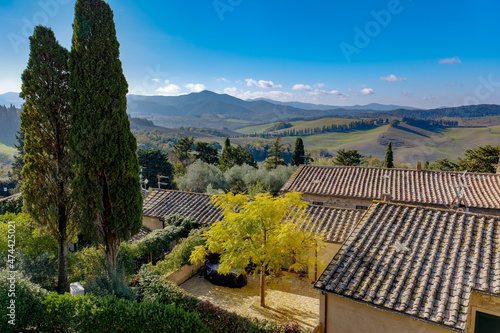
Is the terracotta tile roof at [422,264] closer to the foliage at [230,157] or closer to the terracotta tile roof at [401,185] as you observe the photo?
the terracotta tile roof at [401,185]

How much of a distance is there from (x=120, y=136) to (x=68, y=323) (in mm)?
5991

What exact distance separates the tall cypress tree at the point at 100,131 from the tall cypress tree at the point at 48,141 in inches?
31.7

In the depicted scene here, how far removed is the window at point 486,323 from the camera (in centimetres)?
646

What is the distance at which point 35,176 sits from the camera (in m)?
10.2

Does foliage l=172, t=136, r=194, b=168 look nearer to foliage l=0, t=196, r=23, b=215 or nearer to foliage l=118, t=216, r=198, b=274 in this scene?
foliage l=0, t=196, r=23, b=215

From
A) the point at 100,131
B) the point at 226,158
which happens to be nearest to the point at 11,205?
the point at 100,131

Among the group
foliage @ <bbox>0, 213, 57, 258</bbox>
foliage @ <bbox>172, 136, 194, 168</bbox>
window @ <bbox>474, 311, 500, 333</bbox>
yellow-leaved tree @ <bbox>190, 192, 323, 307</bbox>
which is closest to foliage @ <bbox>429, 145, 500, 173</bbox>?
window @ <bbox>474, 311, 500, 333</bbox>

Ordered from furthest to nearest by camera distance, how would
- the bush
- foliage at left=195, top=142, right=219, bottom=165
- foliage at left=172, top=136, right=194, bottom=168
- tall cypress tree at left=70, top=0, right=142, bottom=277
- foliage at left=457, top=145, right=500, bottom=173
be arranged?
foliage at left=172, top=136, right=194, bottom=168 < foliage at left=195, top=142, right=219, bottom=165 < foliage at left=457, top=145, right=500, bottom=173 < tall cypress tree at left=70, top=0, right=142, bottom=277 < the bush

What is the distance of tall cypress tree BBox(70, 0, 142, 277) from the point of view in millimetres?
9531

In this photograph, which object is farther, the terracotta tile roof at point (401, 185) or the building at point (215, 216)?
the terracotta tile roof at point (401, 185)

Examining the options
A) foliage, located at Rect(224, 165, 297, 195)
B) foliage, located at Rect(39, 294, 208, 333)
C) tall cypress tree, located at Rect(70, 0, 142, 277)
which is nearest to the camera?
foliage, located at Rect(39, 294, 208, 333)

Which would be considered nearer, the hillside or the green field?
the green field

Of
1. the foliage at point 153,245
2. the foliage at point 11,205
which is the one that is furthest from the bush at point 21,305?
the foliage at point 11,205

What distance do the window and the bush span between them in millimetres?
11138
